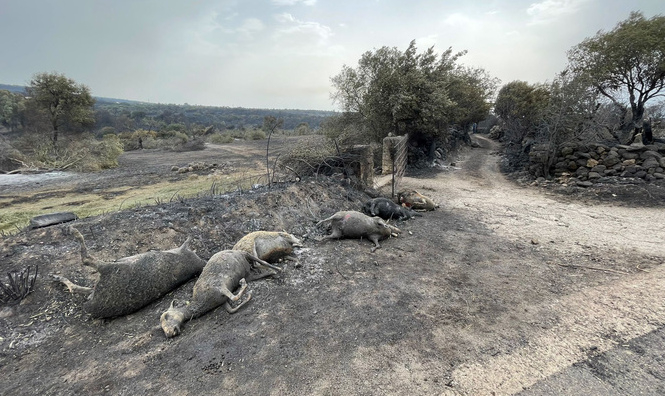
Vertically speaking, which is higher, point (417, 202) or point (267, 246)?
point (267, 246)

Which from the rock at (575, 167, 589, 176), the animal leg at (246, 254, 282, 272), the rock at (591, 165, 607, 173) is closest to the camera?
the animal leg at (246, 254, 282, 272)

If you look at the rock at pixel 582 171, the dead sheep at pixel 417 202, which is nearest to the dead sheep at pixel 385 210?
the dead sheep at pixel 417 202

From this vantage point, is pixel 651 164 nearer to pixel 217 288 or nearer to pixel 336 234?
pixel 336 234

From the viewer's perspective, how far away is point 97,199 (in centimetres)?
964

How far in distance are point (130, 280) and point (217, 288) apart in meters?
1.05

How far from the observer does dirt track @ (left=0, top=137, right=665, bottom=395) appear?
258 centimetres

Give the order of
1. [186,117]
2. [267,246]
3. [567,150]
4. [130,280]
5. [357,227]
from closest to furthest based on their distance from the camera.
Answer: [130,280]
[267,246]
[357,227]
[567,150]
[186,117]

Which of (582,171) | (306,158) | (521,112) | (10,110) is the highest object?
(10,110)

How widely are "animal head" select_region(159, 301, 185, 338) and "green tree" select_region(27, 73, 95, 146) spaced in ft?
74.2

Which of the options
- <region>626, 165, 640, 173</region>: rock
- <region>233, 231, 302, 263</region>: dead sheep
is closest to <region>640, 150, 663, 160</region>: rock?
<region>626, 165, 640, 173</region>: rock

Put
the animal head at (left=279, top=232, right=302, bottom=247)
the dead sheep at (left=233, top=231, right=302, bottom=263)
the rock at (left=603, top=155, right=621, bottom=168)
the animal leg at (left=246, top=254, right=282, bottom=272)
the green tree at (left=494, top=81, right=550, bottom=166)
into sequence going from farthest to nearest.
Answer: the green tree at (left=494, top=81, right=550, bottom=166) → the rock at (left=603, top=155, right=621, bottom=168) → the animal head at (left=279, top=232, right=302, bottom=247) → the dead sheep at (left=233, top=231, right=302, bottom=263) → the animal leg at (left=246, top=254, right=282, bottom=272)

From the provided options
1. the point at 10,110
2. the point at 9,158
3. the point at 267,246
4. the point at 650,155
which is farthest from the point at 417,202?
the point at 10,110

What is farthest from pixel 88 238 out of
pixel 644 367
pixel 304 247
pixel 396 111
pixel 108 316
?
pixel 396 111

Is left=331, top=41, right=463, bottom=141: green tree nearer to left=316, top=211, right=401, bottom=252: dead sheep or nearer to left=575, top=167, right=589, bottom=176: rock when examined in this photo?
left=575, top=167, right=589, bottom=176: rock
